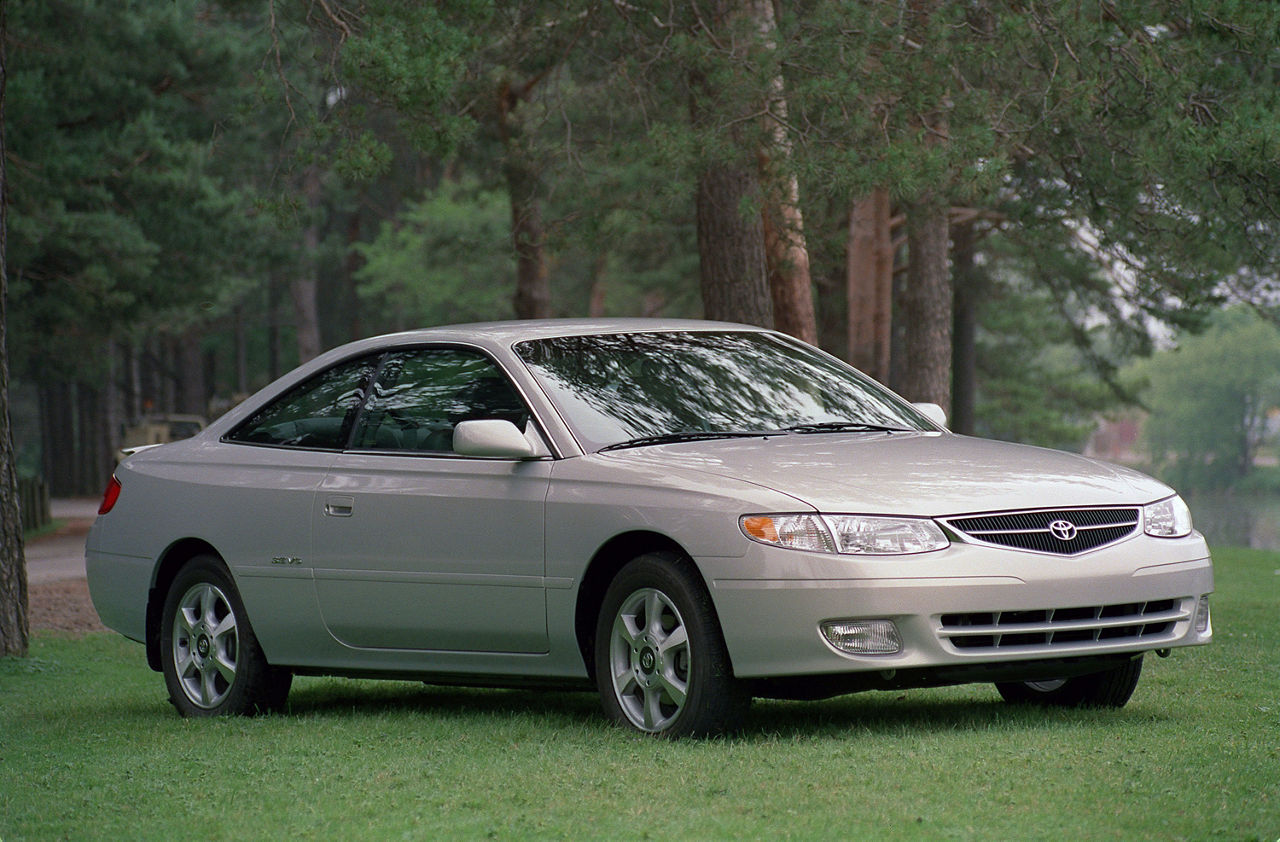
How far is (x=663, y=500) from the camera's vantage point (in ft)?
21.9

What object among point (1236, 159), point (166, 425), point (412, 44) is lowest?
point (166, 425)

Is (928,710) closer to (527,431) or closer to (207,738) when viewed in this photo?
(527,431)

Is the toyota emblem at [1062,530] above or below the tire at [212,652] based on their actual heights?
above

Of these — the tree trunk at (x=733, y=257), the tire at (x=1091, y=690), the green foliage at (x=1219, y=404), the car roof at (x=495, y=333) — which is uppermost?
the tree trunk at (x=733, y=257)

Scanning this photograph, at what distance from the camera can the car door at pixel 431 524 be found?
723 cm

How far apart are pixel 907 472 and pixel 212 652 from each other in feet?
11.5

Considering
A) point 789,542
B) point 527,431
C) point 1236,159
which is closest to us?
point 789,542

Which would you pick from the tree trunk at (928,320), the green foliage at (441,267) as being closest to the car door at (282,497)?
the tree trunk at (928,320)

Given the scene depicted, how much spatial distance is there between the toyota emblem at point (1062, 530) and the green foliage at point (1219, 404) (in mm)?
104644

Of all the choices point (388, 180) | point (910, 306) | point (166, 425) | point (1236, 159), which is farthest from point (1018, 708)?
point (388, 180)

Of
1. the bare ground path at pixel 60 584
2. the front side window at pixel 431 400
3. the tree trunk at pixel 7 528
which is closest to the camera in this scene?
the front side window at pixel 431 400

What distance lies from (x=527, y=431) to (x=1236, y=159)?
20.1 feet

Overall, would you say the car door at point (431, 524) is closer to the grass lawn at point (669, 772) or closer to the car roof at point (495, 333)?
the car roof at point (495, 333)

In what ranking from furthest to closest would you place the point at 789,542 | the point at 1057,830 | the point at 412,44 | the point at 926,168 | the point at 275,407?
the point at 412,44, the point at 926,168, the point at 275,407, the point at 789,542, the point at 1057,830
